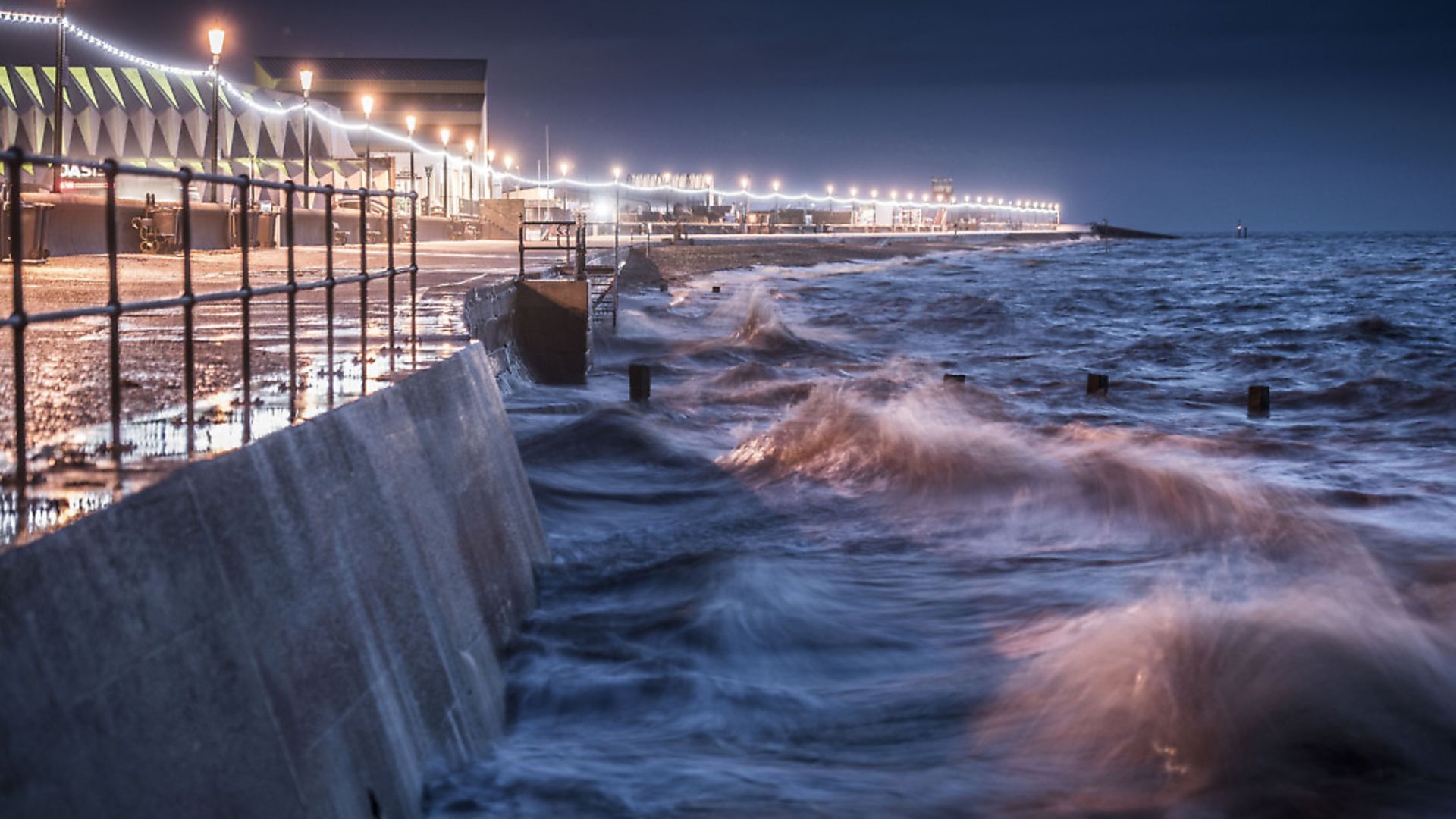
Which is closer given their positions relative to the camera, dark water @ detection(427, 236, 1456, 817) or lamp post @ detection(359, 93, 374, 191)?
dark water @ detection(427, 236, 1456, 817)

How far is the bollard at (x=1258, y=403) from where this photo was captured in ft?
61.0

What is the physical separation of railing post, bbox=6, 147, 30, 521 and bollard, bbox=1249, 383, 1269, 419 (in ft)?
57.0

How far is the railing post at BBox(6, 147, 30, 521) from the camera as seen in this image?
9.80 feet

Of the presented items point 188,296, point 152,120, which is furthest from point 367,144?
point 152,120

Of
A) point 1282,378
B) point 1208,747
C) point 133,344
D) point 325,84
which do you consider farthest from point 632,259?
point 325,84

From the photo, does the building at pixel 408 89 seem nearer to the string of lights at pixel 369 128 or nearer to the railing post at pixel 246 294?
the string of lights at pixel 369 128

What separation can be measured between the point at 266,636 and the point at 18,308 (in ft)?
3.78

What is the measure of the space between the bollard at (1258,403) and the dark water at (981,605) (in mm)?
326

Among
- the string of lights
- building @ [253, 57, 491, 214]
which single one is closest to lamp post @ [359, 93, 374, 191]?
the string of lights

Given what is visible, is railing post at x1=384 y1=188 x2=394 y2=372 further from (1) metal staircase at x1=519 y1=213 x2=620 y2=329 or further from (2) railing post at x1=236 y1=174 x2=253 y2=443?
(1) metal staircase at x1=519 y1=213 x2=620 y2=329

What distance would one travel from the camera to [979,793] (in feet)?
19.5

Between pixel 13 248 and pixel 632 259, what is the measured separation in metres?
43.9

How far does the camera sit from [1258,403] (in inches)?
734

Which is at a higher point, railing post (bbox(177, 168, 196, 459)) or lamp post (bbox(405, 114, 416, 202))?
lamp post (bbox(405, 114, 416, 202))
